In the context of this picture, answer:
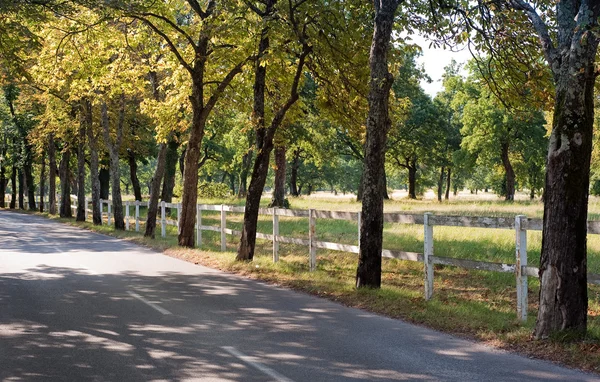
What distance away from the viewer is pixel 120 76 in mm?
20828

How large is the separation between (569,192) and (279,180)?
101ft

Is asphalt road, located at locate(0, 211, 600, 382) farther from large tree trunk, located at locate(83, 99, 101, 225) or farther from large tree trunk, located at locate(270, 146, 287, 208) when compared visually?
large tree trunk, located at locate(270, 146, 287, 208)

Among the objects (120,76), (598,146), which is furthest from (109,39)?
(598,146)

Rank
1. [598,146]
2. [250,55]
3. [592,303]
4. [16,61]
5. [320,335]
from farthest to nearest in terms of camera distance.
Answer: [598,146] → [250,55] → [16,61] → [592,303] → [320,335]

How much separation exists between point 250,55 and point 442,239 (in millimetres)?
8361

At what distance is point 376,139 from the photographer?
36.3 ft

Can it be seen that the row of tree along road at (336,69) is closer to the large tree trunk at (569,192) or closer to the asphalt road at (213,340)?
the large tree trunk at (569,192)

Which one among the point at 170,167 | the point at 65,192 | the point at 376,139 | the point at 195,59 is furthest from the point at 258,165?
the point at 65,192

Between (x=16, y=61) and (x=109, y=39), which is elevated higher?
(x=109, y=39)

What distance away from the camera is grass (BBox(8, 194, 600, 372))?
7664 millimetres

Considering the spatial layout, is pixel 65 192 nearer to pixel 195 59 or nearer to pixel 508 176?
pixel 195 59

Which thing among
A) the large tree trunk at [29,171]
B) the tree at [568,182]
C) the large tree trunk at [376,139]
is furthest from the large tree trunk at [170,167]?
the tree at [568,182]

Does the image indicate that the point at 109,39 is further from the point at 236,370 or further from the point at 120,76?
the point at 236,370

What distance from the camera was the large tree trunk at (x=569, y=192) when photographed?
7266 millimetres
